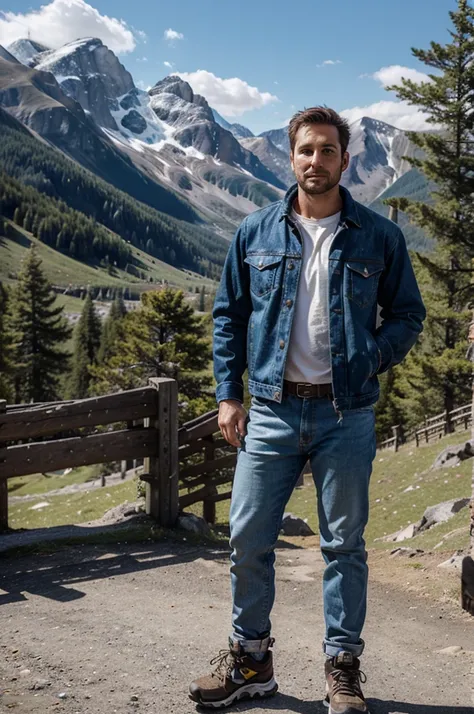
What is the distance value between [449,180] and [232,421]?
81.9 ft

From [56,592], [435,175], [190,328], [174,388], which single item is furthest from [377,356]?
[190,328]

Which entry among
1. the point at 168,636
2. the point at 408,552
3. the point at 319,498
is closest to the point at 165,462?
the point at 408,552

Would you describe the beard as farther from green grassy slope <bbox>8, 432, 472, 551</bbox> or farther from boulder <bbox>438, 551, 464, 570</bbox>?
green grassy slope <bbox>8, 432, 472, 551</bbox>

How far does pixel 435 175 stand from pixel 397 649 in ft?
79.2

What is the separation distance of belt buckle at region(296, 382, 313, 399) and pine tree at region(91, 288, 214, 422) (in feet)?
93.1

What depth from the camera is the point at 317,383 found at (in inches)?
142

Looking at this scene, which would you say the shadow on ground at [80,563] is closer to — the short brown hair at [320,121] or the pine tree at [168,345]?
the short brown hair at [320,121]

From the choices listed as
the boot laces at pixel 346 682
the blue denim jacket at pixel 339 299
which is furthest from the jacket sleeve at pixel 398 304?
the boot laces at pixel 346 682

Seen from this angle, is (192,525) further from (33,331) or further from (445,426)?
(33,331)

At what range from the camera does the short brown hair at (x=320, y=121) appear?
368cm

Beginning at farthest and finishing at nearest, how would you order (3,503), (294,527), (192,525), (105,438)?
(294,527)
(192,525)
(105,438)
(3,503)

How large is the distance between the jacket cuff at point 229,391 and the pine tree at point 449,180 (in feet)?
74.2

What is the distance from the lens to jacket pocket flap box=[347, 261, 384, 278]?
362cm

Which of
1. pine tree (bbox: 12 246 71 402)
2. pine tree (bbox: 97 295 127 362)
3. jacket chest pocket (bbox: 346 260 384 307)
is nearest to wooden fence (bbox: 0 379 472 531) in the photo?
jacket chest pocket (bbox: 346 260 384 307)
